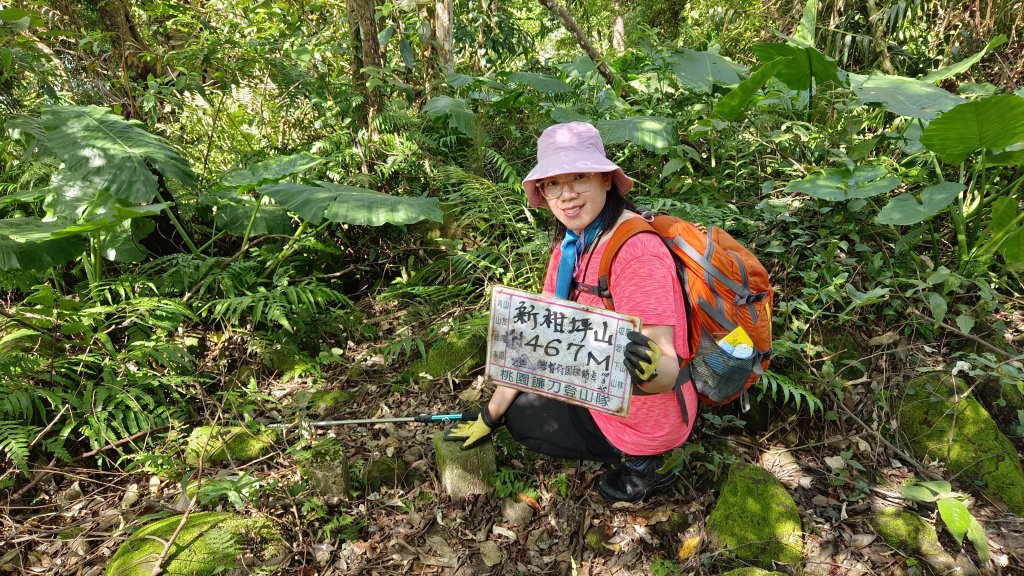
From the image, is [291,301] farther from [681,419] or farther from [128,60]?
[128,60]

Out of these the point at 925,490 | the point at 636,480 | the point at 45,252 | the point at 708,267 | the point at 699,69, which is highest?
the point at 699,69

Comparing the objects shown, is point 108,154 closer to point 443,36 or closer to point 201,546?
point 201,546

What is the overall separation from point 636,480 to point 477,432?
2.35 feet

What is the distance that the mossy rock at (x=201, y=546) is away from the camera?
6.56 feet

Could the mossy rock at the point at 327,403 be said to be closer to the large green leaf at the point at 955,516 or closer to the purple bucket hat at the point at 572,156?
the purple bucket hat at the point at 572,156

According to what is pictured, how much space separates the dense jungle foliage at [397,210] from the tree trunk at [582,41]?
1.3 inches

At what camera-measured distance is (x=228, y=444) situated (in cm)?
269

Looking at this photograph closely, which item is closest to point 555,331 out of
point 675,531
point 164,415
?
point 675,531

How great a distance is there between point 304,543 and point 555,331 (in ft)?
4.60

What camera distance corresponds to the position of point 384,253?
4.12m

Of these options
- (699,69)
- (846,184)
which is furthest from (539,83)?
(846,184)

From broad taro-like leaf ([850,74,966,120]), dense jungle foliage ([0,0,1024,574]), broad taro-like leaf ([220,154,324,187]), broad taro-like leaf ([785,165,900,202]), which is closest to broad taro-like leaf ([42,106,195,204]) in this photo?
dense jungle foliage ([0,0,1024,574])

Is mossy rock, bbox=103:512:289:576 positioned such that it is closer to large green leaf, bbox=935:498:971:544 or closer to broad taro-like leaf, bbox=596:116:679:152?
large green leaf, bbox=935:498:971:544

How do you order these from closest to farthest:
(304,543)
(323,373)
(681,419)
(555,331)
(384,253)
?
(555,331) < (681,419) < (304,543) < (323,373) < (384,253)
